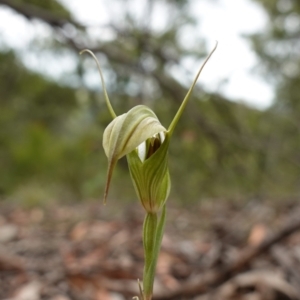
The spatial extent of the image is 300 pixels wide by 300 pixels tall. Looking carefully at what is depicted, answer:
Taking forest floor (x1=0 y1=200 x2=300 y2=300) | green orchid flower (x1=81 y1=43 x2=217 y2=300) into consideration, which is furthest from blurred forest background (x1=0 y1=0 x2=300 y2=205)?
green orchid flower (x1=81 y1=43 x2=217 y2=300)

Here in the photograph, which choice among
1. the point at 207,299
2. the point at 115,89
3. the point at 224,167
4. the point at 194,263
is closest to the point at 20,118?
the point at 115,89

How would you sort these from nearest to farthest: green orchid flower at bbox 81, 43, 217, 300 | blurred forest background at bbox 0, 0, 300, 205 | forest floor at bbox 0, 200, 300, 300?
green orchid flower at bbox 81, 43, 217, 300 → forest floor at bbox 0, 200, 300, 300 → blurred forest background at bbox 0, 0, 300, 205

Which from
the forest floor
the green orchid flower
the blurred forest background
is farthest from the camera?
the blurred forest background

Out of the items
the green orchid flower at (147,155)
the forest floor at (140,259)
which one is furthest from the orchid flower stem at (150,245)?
the forest floor at (140,259)

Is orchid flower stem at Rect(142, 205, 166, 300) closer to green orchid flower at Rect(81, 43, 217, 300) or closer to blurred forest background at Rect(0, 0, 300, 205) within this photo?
green orchid flower at Rect(81, 43, 217, 300)

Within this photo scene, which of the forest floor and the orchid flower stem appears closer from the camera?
the orchid flower stem

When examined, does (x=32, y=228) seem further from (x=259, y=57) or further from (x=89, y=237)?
(x=259, y=57)

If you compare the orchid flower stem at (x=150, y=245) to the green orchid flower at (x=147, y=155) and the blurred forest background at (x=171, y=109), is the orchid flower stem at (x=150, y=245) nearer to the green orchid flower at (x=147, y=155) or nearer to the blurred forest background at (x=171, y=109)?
the green orchid flower at (x=147, y=155)
